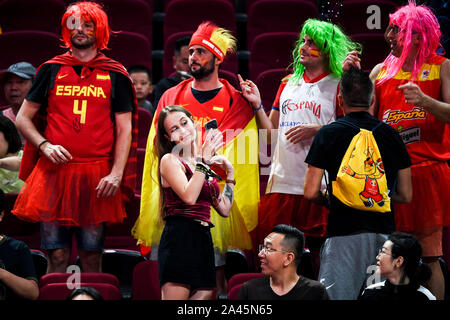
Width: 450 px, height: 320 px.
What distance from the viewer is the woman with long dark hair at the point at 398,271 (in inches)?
126

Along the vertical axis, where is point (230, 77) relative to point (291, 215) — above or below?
above

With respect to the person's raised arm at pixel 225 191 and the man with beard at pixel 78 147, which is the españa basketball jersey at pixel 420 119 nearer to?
the person's raised arm at pixel 225 191

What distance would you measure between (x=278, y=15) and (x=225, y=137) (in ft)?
7.73

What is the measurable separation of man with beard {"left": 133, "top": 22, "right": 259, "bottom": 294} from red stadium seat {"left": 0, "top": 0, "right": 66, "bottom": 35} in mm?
2182

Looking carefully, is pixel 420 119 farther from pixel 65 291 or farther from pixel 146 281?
pixel 65 291

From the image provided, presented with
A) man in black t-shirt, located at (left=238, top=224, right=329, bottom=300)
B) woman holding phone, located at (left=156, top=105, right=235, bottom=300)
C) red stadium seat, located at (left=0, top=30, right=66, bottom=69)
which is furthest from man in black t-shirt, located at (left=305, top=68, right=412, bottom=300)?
red stadium seat, located at (left=0, top=30, right=66, bottom=69)

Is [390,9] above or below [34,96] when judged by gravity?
above

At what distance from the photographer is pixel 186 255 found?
3232mm

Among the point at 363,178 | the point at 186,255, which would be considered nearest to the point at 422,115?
the point at 363,178

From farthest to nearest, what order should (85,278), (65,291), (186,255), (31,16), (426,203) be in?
(31,16) → (426,203) → (85,278) → (65,291) → (186,255)

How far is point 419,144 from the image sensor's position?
3.89m
